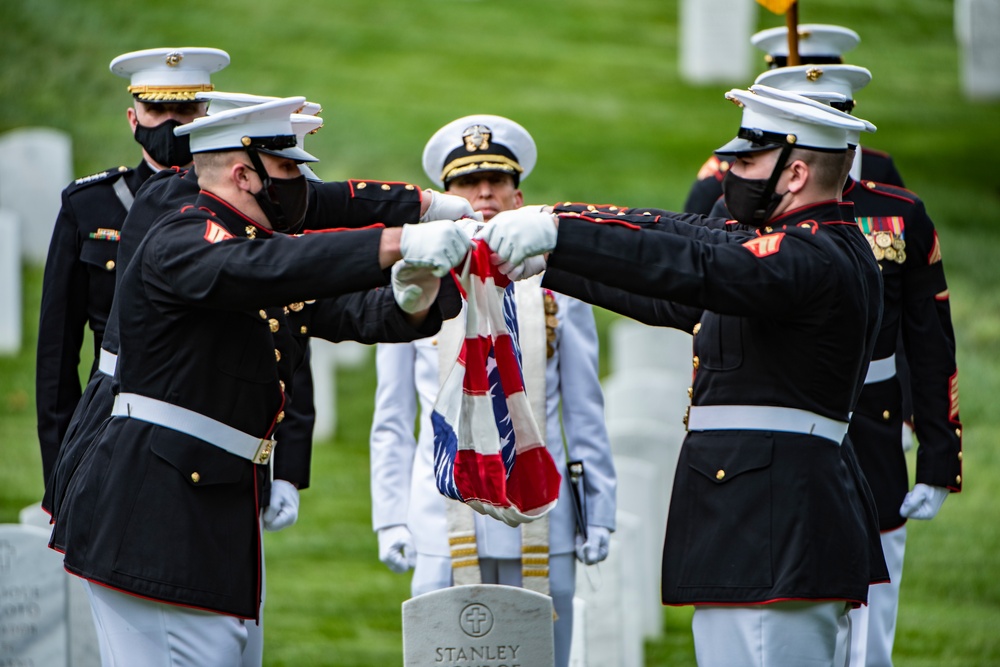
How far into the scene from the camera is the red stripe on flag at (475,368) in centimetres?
429

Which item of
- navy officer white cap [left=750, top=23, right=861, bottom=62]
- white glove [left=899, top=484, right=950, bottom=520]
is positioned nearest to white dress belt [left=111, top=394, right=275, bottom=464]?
white glove [left=899, top=484, right=950, bottom=520]

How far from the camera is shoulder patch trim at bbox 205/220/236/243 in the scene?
4027 millimetres

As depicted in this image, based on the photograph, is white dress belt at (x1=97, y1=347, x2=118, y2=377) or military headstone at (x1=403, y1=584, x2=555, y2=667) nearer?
military headstone at (x1=403, y1=584, x2=555, y2=667)

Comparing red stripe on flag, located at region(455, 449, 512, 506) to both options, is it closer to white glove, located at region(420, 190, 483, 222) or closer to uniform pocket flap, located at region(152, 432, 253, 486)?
uniform pocket flap, located at region(152, 432, 253, 486)

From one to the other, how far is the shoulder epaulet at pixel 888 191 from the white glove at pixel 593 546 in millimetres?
1647

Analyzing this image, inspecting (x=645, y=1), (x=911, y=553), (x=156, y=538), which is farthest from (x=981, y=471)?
(x=645, y=1)

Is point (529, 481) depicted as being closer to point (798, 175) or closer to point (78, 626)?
point (798, 175)

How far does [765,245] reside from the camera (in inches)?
162

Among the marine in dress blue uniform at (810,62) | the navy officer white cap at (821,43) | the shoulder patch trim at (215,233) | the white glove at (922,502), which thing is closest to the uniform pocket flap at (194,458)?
the shoulder patch trim at (215,233)

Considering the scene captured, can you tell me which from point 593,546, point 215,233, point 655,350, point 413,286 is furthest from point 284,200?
point 655,350

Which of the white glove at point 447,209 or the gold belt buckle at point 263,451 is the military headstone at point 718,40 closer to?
the white glove at point 447,209

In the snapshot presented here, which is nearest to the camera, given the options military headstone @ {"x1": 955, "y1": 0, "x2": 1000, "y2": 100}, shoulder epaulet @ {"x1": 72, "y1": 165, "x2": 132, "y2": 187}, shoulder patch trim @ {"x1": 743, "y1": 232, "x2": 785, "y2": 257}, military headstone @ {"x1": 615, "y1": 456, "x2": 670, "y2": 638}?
shoulder patch trim @ {"x1": 743, "y1": 232, "x2": 785, "y2": 257}

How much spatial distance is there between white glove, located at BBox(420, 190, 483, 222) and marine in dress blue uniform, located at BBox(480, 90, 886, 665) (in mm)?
510

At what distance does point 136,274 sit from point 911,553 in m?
6.67
